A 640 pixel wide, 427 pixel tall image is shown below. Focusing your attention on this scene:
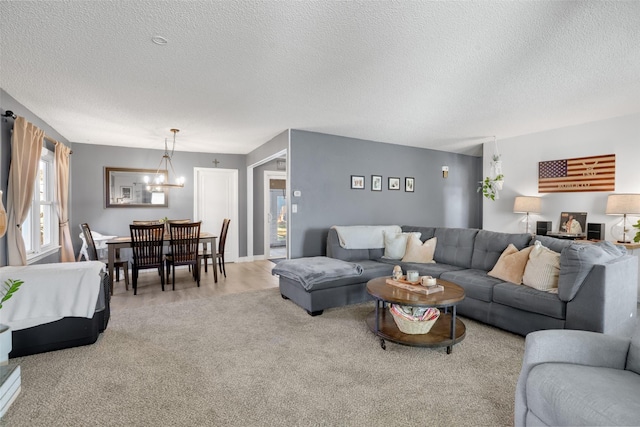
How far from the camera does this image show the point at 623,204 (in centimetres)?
389

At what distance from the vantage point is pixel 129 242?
442cm

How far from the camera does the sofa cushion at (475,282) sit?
3.02 meters

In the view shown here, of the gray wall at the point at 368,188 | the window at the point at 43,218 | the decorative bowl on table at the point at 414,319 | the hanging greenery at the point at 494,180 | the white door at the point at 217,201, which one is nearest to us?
the decorative bowl on table at the point at 414,319

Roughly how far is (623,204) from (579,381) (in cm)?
384

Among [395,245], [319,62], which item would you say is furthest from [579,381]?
[395,245]

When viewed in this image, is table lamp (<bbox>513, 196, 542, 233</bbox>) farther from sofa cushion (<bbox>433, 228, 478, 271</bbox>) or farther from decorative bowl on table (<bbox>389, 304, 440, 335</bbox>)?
decorative bowl on table (<bbox>389, 304, 440, 335</bbox>)

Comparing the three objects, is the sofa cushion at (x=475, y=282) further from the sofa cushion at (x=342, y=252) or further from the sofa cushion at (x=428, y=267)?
the sofa cushion at (x=342, y=252)

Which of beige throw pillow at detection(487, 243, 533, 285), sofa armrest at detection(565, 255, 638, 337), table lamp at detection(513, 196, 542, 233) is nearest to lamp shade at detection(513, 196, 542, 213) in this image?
table lamp at detection(513, 196, 542, 233)

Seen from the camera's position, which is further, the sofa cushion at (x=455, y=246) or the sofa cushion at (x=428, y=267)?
the sofa cushion at (x=455, y=246)

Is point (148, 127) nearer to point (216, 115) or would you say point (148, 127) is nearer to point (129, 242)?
point (216, 115)

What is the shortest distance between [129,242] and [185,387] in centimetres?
306

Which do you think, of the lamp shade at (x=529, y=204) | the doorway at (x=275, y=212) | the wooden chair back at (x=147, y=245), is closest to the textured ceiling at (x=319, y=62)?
the lamp shade at (x=529, y=204)

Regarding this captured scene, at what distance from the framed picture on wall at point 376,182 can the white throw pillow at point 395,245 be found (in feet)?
4.55

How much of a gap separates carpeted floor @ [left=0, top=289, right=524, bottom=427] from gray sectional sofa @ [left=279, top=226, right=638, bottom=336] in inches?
9.8
